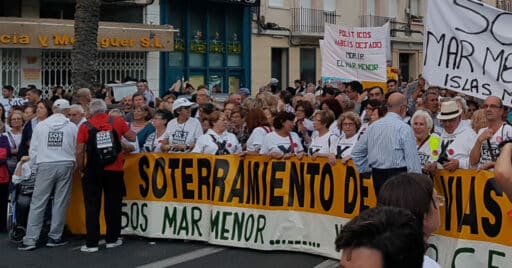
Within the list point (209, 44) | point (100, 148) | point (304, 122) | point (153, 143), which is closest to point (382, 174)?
point (100, 148)

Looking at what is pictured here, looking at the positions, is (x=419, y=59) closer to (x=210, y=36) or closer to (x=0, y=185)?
(x=210, y=36)

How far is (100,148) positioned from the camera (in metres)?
8.68

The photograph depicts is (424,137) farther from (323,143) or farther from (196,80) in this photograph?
(196,80)

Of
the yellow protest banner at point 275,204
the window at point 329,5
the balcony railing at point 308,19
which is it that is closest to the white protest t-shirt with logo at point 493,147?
the yellow protest banner at point 275,204

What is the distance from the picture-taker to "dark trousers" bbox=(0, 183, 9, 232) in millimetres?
10242

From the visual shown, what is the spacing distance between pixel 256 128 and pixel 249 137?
0.65ft

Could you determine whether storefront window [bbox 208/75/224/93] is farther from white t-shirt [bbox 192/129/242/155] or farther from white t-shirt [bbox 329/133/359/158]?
white t-shirt [bbox 329/133/359/158]

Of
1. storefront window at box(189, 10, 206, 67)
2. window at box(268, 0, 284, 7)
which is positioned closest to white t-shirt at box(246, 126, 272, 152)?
storefront window at box(189, 10, 206, 67)

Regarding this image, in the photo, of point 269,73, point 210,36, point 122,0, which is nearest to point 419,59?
point 269,73

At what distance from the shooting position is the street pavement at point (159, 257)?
8.20 metres

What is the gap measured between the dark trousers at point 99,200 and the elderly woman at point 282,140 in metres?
1.73

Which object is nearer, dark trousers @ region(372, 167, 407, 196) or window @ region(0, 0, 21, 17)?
dark trousers @ region(372, 167, 407, 196)

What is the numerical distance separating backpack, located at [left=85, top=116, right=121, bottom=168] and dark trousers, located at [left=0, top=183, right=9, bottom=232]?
6.85 ft

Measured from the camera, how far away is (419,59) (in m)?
37.0
